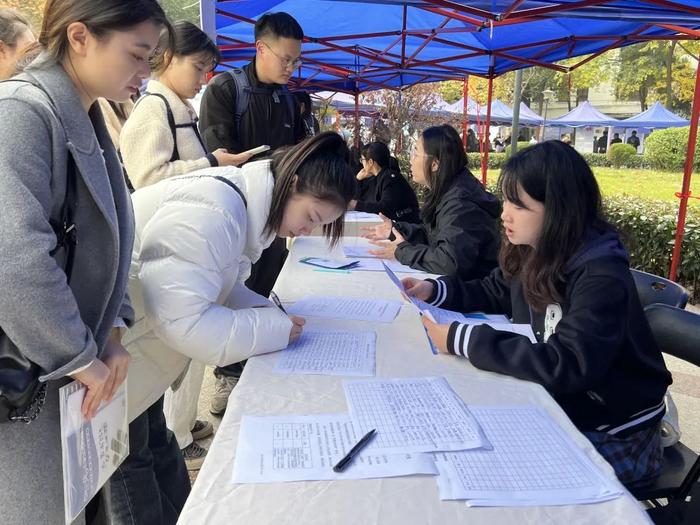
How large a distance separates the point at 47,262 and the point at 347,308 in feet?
3.59

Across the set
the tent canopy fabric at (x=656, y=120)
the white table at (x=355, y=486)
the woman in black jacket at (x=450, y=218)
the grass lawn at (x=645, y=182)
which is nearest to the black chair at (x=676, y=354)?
the white table at (x=355, y=486)

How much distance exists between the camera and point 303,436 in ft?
3.33

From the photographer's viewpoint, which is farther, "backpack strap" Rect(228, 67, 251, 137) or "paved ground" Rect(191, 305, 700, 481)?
"backpack strap" Rect(228, 67, 251, 137)

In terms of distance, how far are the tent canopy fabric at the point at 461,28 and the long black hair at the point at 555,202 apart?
65.2 inches

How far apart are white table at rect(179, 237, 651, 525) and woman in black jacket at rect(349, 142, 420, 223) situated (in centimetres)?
336

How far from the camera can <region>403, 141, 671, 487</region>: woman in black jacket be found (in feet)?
4.24

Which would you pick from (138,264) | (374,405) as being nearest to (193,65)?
(138,264)

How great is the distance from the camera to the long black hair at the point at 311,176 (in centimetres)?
144

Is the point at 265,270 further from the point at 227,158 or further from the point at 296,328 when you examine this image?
the point at 296,328

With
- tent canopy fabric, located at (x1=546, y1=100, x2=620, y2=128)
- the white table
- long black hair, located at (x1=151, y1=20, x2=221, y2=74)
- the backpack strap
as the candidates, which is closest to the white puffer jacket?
the white table

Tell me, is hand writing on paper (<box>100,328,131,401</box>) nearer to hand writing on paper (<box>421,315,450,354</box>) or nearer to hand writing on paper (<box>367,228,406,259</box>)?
hand writing on paper (<box>421,315,450,354</box>)

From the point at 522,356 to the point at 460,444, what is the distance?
39 centimetres

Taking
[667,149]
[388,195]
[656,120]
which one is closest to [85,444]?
[388,195]

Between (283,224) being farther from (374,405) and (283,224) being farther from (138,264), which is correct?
(374,405)
